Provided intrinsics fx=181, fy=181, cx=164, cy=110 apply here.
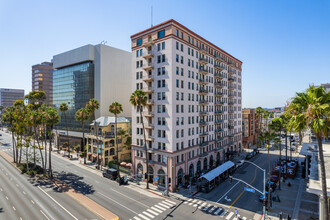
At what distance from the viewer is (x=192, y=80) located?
50688 millimetres

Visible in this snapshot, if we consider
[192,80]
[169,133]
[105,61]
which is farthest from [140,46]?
[105,61]

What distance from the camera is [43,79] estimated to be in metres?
148

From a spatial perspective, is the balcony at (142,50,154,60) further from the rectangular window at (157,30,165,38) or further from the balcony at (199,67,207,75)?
the balcony at (199,67,207,75)

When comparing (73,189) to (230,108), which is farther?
(230,108)

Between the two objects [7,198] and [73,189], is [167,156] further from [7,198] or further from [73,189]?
[7,198]

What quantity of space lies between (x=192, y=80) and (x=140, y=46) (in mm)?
17089

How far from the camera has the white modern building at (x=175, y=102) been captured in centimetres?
4356

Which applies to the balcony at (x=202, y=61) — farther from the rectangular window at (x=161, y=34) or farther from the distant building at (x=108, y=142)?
the distant building at (x=108, y=142)

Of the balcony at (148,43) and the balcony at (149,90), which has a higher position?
the balcony at (148,43)

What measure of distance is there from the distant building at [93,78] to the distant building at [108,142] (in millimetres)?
14388

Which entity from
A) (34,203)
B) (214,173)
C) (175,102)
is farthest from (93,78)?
(214,173)

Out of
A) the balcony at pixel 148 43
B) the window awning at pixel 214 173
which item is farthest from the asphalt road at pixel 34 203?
the balcony at pixel 148 43

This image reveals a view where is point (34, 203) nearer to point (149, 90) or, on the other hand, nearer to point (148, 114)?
point (148, 114)

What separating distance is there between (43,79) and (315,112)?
6878 inches
